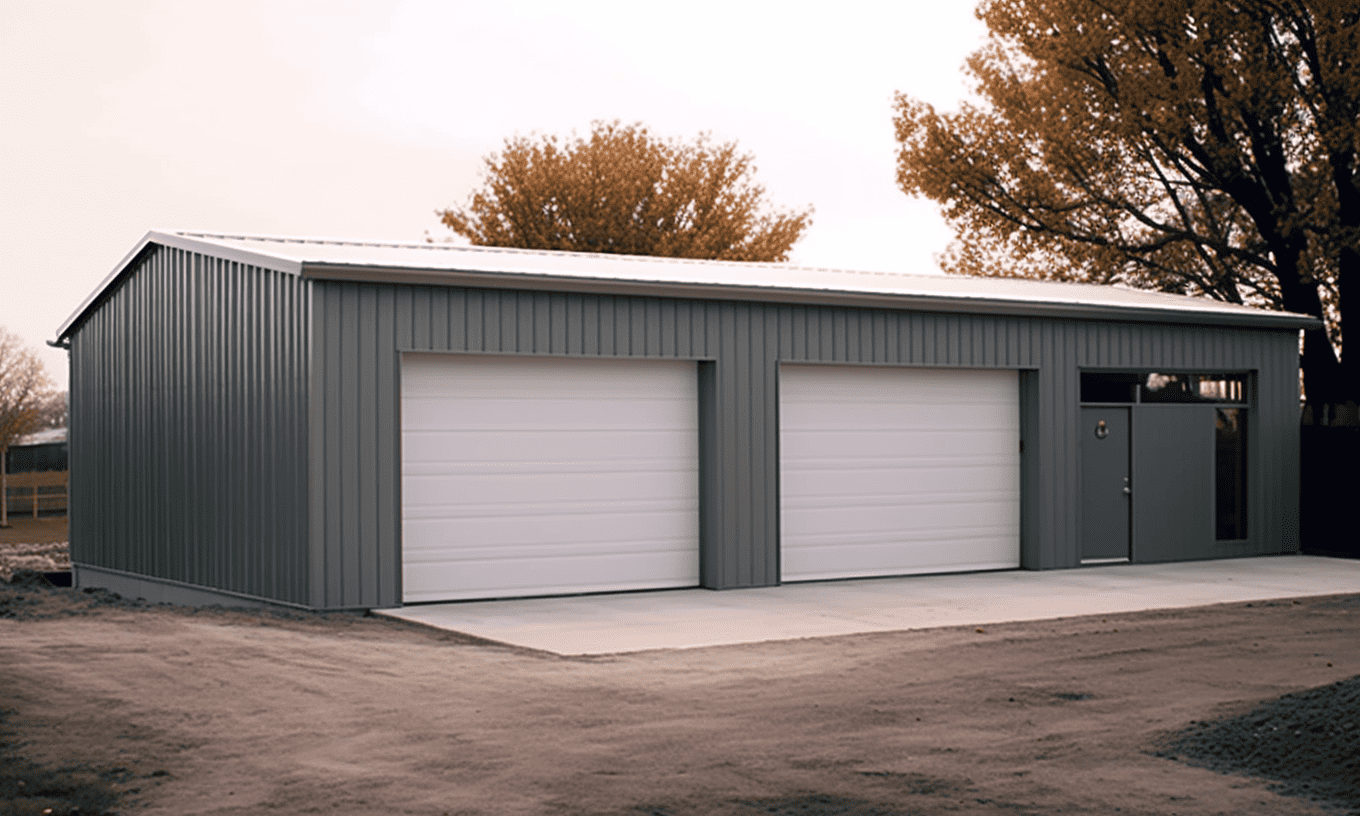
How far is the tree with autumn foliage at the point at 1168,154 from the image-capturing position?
27.3m

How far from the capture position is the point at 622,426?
15.8m

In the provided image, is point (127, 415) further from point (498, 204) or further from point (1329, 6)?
point (498, 204)

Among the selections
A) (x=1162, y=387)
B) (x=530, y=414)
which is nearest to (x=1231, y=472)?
(x=1162, y=387)

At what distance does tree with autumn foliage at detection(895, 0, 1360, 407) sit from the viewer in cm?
2731

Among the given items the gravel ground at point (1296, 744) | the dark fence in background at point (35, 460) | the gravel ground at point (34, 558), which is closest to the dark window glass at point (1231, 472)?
the gravel ground at point (1296, 744)

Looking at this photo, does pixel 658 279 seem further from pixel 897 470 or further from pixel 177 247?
pixel 177 247

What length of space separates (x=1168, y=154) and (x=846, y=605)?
59.8 ft

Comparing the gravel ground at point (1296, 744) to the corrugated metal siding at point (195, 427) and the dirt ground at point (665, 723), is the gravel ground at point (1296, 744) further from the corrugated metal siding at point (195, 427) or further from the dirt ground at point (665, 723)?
the corrugated metal siding at point (195, 427)

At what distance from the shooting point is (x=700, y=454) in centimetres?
1627

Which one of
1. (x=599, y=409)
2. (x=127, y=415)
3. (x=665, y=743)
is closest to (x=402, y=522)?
(x=599, y=409)

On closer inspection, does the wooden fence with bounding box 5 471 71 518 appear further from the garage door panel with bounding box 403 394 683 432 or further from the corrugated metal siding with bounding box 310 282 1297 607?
the corrugated metal siding with bounding box 310 282 1297 607

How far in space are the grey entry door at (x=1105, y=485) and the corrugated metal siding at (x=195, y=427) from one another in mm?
9727

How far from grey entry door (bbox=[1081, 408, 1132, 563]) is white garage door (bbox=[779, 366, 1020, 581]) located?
1.00 metres

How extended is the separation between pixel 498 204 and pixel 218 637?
39308 millimetres
